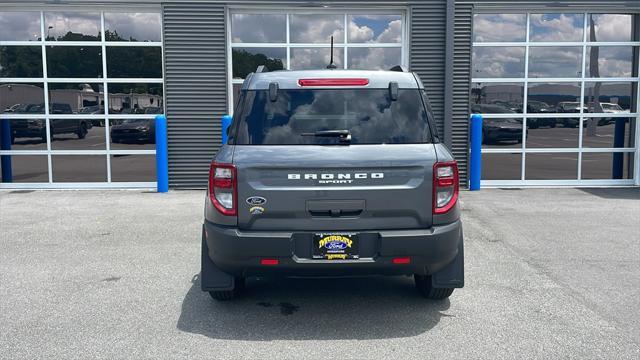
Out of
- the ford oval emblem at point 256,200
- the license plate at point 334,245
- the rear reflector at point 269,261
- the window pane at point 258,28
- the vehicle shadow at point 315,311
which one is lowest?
the vehicle shadow at point 315,311

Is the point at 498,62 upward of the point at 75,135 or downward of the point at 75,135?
upward

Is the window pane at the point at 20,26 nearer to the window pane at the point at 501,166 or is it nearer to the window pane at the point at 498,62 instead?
the window pane at the point at 498,62

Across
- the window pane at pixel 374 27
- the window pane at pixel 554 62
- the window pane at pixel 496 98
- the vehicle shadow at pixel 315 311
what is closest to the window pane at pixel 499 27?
the window pane at pixel 554 62

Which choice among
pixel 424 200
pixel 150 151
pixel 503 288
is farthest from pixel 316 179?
pixel 150 151

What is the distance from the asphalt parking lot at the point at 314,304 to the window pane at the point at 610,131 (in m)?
4.16

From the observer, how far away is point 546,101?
1159cm

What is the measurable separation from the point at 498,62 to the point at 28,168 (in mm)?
9678

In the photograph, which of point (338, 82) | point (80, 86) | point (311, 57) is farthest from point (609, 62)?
point (80, 86)

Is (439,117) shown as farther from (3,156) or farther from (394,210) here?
(3,156)

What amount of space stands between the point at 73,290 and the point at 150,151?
6.31 meters

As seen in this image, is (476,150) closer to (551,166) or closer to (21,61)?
(551,166)

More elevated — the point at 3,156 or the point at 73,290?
the point at 3,156

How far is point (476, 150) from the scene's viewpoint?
10.8 meters

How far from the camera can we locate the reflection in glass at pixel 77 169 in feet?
37.9
